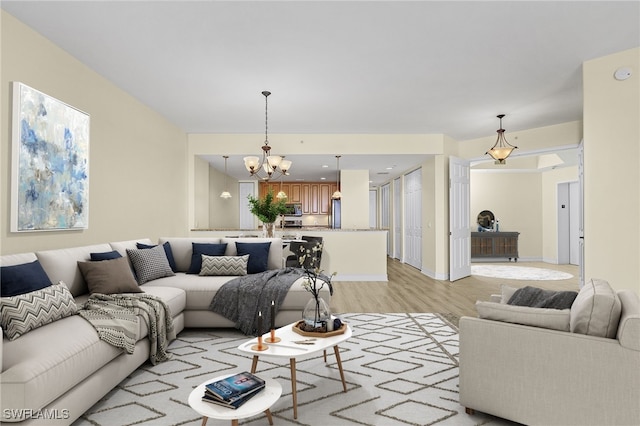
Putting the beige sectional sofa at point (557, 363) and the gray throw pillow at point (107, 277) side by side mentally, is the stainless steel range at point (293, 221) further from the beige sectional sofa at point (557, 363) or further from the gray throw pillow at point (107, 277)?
the beige sectional sofa at point (557, 363)

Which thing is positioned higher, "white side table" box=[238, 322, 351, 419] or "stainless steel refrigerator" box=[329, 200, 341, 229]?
"stainless steel refrigerator" box=[329, 200, 341, 229]

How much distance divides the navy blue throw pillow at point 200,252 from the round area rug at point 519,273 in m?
5.71

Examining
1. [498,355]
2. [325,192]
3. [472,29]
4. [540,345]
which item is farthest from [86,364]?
[325,192]

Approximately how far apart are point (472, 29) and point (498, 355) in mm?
2634

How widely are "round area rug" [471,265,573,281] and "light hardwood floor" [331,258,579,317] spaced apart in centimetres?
31

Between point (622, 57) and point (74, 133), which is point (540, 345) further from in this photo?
point (74, 133)

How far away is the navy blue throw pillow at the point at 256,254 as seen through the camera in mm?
4465

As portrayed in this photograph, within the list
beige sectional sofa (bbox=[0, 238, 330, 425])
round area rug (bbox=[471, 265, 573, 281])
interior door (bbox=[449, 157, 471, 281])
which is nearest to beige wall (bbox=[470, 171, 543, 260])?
round area rug (bbox=[471, 265, 573, 281])

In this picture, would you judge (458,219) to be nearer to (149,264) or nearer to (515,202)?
(515,202)

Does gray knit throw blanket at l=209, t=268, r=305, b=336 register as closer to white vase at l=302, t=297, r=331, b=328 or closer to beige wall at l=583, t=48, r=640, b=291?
white vase at l=302, t=297, r=331, b=328

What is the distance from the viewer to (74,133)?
3.61 m

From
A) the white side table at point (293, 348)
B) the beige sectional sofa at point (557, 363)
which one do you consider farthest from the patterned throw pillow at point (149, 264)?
the beige sectional sofa at point (557, 363)

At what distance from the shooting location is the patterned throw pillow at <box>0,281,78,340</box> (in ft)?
6.79

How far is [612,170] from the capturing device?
3693 mm
